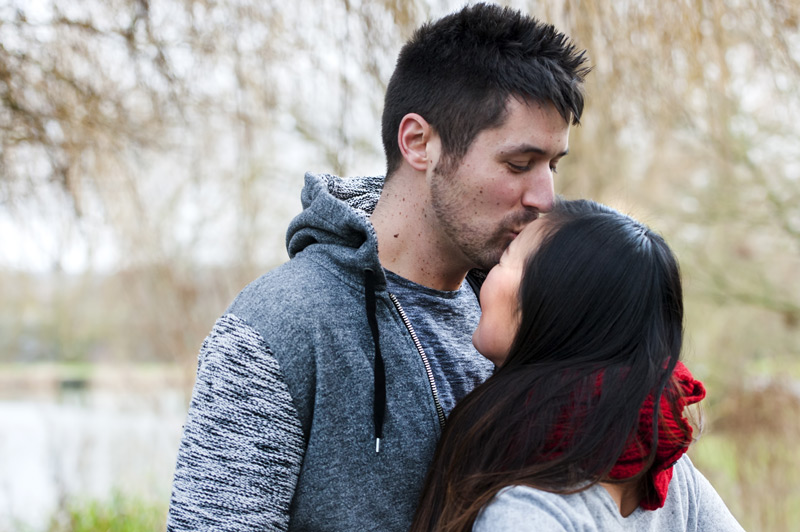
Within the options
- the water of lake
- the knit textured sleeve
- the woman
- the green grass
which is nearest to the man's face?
the woman

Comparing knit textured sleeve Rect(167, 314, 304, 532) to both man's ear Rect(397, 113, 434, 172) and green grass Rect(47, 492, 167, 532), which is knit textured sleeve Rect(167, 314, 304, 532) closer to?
man's ear Rect(397, 113, 434, 172)

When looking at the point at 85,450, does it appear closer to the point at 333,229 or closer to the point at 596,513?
the point at 333,229

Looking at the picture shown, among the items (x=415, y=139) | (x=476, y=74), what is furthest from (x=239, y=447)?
(x=476, y=74)

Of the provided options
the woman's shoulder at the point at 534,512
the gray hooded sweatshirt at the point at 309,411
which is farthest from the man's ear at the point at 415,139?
the woman's shoulder at the point at 534,512

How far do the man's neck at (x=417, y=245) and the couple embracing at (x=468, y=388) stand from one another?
0.16ft

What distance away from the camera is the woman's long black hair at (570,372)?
1219 mm

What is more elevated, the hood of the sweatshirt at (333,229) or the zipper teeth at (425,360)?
the hood of the sweatshirt at (333,229)

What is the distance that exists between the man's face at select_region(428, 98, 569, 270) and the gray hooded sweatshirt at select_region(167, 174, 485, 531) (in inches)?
9.9

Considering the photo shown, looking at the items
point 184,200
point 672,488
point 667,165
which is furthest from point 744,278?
point 672,488

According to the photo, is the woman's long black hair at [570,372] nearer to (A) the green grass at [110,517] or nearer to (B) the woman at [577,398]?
(B) the woman at [577,398]

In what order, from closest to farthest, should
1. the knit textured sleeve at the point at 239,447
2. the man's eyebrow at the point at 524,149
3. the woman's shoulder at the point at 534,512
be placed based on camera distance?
the woman's shoulder at the point at 534,512 < the knit textured sleeve at the point at 239,447 < the man's eyebrow at the point at 524,149

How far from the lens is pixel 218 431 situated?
130 centimetres

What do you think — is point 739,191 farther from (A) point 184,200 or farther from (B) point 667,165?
(A) point 184,200

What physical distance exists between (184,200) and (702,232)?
14.3 ft
